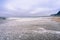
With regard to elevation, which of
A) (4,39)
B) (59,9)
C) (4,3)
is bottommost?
(4,39)

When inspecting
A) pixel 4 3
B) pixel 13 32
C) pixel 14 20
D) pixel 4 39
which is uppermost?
pixel 4 3

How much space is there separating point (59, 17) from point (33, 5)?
1.61 ft

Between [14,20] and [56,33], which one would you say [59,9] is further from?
[14,20]

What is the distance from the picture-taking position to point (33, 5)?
1855mm

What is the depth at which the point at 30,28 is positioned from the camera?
1846mm

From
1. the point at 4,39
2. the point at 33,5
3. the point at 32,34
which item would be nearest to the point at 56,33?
the point at 32,34

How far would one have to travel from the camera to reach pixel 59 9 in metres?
1.87

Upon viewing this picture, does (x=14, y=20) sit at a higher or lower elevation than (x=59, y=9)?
lower

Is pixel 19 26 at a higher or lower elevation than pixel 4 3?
lower

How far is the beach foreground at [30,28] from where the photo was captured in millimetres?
1822

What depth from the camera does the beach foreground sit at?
1822mm

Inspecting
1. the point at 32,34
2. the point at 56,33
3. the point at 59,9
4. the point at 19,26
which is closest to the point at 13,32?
the point at 19,26

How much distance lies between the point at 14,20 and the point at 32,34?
40cm

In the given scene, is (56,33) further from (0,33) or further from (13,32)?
(0,33)
